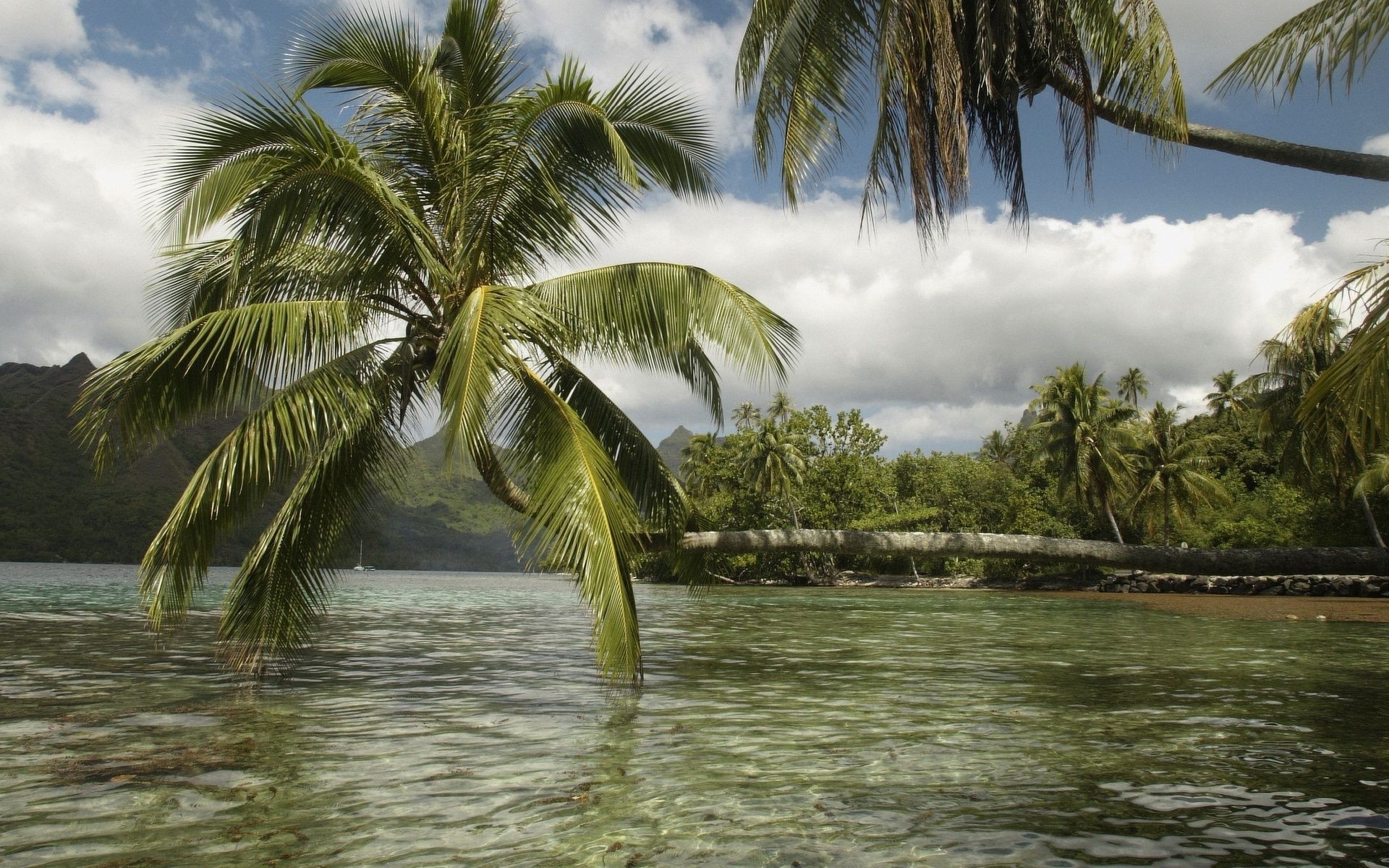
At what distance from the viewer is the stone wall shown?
3316cm

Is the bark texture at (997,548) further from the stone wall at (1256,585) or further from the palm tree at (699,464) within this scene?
the palm tree at (699,464)

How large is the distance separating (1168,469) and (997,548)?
3945 cm

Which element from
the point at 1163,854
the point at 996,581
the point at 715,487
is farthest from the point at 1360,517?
the point at 1163,854

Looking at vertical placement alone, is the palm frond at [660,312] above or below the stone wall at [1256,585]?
above

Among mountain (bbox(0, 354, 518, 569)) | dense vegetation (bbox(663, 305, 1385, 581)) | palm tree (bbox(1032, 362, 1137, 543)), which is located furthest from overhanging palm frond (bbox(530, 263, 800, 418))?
mountain (bbox(0, 354, 518, 569))

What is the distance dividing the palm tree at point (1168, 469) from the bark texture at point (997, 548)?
1443 inches

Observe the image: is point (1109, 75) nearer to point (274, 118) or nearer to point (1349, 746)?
point (1349, 746)

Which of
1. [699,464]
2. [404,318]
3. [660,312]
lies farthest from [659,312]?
[699,464]

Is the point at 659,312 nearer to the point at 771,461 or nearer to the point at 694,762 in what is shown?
the point at 694,762

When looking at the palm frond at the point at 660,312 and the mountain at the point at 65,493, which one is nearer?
the palm frond at the point at 660,312

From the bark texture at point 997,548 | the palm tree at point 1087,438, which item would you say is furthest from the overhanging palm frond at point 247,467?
the palm tree at point 1087,438

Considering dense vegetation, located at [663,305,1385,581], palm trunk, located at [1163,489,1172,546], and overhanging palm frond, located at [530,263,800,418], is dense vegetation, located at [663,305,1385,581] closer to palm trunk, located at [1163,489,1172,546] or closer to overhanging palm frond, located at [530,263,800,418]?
palm trunk, located at [1163,489,1172,546]

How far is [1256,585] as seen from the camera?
3697 centimetres

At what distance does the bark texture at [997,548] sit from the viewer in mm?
7988
